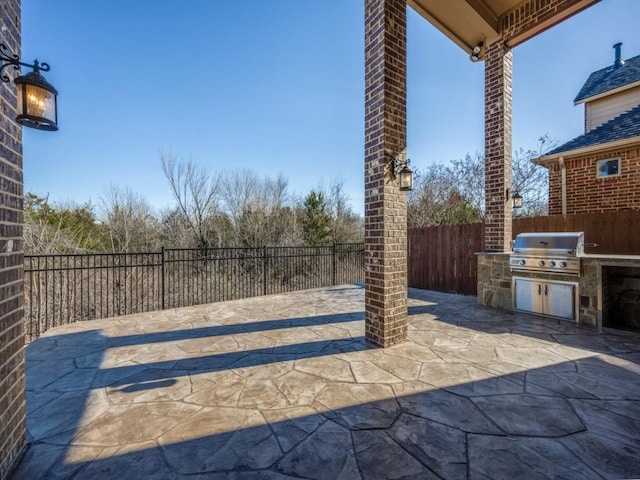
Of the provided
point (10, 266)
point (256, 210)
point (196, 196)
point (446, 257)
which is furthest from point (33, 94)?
point (256, 210)

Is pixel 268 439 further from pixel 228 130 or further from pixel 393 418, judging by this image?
pixel 228 130

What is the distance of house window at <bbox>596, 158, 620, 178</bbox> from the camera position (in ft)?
20.5

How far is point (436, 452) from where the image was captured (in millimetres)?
1640

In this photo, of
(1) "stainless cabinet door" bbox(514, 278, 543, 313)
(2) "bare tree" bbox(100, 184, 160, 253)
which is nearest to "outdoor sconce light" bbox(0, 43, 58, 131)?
(1) "stainless cabinet door" bbox(514, 278, 543, 313)

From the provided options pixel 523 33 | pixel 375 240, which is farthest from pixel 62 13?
pixel 523 33

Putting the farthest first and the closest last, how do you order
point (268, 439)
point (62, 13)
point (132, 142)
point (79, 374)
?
point (132, 142) → point (62, 13) → point (79, 374) → point (268, 439)

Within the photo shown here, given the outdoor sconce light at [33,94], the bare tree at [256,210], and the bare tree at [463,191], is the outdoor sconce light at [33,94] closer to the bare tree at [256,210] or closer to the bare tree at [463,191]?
the bare tree at [256,210]

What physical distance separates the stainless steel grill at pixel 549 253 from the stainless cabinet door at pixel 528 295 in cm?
21

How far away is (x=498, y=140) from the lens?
530 centimetres

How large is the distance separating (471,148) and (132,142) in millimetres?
13347

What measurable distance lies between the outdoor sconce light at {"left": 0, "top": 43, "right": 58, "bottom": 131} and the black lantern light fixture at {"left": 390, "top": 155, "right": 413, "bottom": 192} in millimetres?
2897

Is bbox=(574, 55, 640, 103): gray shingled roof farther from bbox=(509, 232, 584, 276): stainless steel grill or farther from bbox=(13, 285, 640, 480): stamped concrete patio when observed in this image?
bbox=(13, 285, 640, 480): stamped concrete patio

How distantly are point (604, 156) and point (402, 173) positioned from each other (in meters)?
6.54

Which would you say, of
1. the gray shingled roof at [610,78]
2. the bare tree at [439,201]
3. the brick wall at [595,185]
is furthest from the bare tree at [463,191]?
the brick wall at [595,185]
